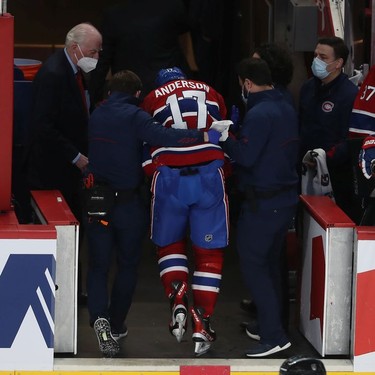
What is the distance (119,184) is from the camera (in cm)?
685

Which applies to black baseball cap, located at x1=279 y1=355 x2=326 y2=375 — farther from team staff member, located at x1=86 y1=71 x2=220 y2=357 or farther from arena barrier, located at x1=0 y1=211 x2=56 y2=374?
team staff member, located at x1=86 y1=71 x2=220 y2=357

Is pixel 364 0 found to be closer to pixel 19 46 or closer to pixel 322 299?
pixel 322 299

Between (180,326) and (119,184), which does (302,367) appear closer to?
(180,326)

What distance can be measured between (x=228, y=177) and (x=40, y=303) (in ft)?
4.69

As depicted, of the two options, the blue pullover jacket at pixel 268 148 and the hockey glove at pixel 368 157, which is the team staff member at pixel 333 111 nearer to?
the hockey glove at pixel 368 157

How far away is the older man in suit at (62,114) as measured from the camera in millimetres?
7531

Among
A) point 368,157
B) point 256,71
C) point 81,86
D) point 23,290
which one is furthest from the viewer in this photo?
point 81,86

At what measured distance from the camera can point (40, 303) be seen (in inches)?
251

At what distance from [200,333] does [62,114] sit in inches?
67.5

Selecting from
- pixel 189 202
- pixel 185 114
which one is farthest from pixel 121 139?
pixel 189 202

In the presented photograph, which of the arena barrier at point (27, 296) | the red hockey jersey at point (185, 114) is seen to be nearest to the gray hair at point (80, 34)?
the red hockey jersey at point (185, 114)

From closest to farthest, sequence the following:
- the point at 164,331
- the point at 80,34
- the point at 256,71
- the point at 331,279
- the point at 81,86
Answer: the point at 331,279 → the point at 256,71 → the point at 164,331 → the point at 80,34 → the point at 81,86

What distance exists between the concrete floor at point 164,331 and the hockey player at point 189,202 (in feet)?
0.83

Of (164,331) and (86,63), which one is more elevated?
(86,63)
